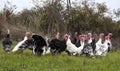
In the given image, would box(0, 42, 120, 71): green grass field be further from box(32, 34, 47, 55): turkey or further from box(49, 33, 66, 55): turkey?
box(49, 33, 66, 55): turkey

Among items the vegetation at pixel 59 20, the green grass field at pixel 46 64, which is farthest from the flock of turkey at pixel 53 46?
the vegetation at pixel 59 20

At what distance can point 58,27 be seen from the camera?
40.8 metres

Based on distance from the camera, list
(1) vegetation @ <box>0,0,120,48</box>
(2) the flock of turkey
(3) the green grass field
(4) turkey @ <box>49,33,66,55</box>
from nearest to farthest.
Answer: (3) the green grass field
(2) the flock of turkey
(4) turkey @ <box>49,33,66,55</box>
(1) vegetation @ <box>0,0,120,48</box>

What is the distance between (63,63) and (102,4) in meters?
33.9

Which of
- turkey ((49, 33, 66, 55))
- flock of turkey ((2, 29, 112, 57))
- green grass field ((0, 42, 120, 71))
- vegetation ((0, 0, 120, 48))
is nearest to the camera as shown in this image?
green grass field ((0, 42, 120, 71))

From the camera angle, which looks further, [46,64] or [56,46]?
[56,46]

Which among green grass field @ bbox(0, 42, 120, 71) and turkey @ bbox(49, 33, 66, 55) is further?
turkey @ bbox(49, 33, 66, 55)

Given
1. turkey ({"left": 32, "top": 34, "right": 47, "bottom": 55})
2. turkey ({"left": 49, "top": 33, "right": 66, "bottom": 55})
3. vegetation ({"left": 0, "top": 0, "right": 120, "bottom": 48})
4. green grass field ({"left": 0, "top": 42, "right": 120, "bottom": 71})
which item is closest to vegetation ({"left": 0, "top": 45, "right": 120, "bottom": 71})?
green grass field ({"left": 0, "top": 42, "right": 120, "bottom": 71})

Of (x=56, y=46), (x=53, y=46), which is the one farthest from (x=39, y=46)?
(x=56, y=46)

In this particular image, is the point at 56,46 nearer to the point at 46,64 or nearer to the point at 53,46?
the point at 53,46

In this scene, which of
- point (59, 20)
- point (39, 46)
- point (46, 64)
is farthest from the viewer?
point (59, 20)

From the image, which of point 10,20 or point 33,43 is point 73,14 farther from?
point 33,43

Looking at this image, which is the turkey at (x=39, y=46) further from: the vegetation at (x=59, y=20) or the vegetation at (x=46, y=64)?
the vegetation at (x=59, y=20)

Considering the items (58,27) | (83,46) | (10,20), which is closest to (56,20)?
(58,27)
